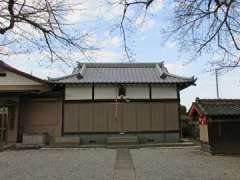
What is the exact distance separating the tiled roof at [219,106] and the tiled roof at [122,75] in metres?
3.73

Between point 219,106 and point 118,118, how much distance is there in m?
6.24

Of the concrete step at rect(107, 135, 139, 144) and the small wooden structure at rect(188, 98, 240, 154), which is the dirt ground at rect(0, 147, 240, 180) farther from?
the concrete step at rect(107, 135, 139, 144)

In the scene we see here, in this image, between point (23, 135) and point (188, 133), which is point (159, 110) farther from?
point (23, 135)

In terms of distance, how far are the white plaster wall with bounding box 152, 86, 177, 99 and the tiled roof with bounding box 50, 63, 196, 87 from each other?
0.44 metres

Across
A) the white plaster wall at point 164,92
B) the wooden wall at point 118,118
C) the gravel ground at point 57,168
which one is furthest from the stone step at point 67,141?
the white plaster wall at point 164,92

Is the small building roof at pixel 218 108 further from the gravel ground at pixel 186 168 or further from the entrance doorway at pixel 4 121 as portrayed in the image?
the entrance doorway at pixel 4 121

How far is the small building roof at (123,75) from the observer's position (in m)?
18.1

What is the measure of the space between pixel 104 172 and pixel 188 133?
15.0 m

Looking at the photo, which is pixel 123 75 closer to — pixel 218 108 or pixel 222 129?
pixel 218 108

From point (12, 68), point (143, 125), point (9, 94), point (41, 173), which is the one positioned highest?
point (12, 68)

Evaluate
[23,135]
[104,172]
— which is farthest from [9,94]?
[104,172]

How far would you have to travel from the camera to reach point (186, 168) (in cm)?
953

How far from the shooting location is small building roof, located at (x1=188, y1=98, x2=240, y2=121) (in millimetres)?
13125

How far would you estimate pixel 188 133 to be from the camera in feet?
74.9
